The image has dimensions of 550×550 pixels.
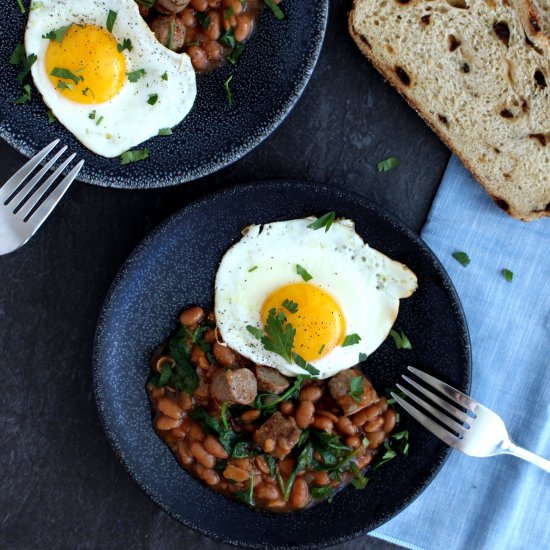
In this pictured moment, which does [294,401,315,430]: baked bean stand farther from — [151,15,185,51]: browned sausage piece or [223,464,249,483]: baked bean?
[151,15,185,51]: browned sausage piece

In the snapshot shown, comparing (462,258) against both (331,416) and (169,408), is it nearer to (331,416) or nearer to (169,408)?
(331,416)

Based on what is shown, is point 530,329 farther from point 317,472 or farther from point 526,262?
point 317,472

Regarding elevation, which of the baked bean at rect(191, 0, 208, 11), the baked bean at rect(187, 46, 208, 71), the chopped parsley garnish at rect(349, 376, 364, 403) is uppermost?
the baked bean at rect(191, 0, 208, 11)

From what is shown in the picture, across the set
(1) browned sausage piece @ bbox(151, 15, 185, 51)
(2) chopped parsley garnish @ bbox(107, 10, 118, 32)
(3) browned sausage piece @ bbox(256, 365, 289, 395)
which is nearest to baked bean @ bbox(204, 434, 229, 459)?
(3) browned sausage piece @ bbox(256, 365, 289, 395)

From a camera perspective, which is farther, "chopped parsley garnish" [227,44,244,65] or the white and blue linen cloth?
the white and blue linen cloth

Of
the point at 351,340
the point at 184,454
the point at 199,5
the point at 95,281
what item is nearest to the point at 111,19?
the point at 199,5

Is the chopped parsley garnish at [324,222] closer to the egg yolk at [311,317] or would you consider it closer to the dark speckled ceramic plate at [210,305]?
the dark speckled ceramic plate at [210,305]
